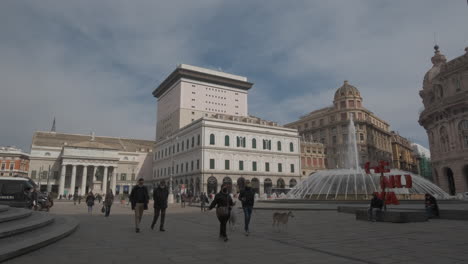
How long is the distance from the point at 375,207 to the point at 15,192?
58.4 ft

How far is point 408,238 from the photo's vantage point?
812 cm

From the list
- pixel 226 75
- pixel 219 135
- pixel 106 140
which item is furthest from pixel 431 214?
pixel 106 140

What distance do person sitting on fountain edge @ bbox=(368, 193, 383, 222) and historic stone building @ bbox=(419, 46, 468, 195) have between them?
3824 centimetres

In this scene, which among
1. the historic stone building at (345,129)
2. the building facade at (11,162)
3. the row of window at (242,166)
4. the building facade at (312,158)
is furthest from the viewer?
the building facade at (11,162)

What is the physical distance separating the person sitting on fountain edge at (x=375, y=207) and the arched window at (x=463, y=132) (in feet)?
129

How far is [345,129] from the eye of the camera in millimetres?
Result: 69812

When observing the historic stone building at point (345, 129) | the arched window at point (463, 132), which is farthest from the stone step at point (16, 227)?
the historic stone building at point (345, 129)

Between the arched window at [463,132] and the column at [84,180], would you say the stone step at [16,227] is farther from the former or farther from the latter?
the column at [84,180]

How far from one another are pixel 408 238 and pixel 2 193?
18478 mm

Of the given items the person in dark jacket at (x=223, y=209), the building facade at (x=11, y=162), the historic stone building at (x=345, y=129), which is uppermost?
the historic stone building at (x=345, y=129)

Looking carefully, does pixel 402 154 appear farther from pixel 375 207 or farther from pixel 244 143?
pixel 375 207

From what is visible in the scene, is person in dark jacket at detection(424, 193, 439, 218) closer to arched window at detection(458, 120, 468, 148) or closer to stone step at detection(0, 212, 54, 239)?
stone step at detection(0, 212, 54, 239)

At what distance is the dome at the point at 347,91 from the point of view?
72.1 metres

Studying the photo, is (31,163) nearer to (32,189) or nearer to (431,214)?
(32,189)
